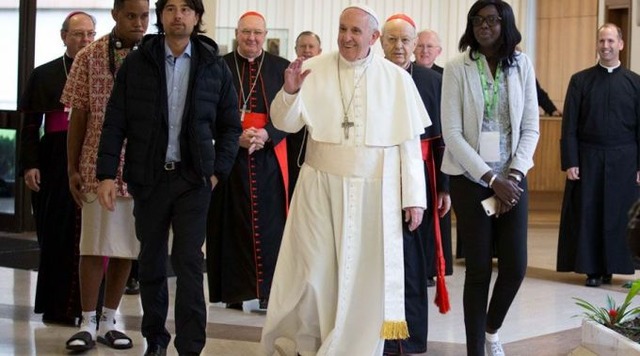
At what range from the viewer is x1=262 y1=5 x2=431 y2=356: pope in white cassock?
18.5ft

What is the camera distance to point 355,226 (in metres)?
5.66

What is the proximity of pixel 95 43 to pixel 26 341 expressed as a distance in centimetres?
155

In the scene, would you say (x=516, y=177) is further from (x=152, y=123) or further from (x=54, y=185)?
(x=54, y=185)

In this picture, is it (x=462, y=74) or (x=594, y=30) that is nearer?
(x=462, y=74)

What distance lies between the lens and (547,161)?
15.1 metres

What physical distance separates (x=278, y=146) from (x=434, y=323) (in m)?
1.38

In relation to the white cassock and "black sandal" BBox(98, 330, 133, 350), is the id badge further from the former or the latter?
"black sandal" BBox(98, 330, 133, 350)

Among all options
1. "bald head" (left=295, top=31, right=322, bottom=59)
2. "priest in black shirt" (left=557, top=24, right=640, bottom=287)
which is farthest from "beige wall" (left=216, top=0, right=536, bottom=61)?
"priest in black shirt" (left=557, top=24, right=640, bottom=287)

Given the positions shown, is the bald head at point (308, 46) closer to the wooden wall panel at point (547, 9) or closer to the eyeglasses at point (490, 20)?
the eyeglasses at point (490, 20)

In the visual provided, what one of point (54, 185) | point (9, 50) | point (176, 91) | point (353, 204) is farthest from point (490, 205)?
point (9, 50)

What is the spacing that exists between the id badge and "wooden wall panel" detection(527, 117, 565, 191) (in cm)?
947

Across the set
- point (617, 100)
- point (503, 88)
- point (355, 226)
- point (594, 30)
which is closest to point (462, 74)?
point (503, 88)

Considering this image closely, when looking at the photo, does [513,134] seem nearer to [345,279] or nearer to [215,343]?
[345,279]

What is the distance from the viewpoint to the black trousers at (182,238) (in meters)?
5.36
